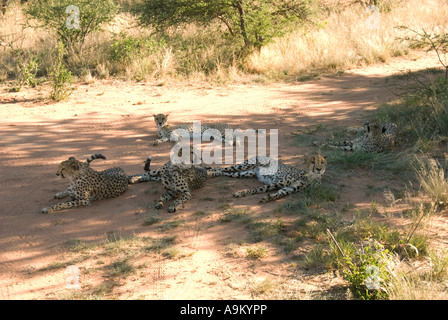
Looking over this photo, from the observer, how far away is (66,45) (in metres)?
12.0

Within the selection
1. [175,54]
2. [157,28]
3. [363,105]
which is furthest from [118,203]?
[157,28]

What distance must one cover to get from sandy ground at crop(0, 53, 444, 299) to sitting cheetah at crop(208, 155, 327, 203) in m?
0.16

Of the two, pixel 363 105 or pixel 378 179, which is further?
pixel 363 105

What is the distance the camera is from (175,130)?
8031mm

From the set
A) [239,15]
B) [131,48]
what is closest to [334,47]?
[239,15]

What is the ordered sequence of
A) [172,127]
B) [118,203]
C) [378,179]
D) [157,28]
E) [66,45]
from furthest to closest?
[157,28] < [66,45] < [172,127] < [378,179] < [118,203]

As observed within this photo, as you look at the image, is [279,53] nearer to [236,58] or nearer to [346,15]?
[236,58]

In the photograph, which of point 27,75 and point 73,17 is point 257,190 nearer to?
point 27,75

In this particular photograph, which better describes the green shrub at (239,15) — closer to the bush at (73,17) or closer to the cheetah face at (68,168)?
the bush at (73,17)

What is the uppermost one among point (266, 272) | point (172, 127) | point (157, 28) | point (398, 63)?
point (157, 28)

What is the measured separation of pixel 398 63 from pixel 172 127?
6924mm

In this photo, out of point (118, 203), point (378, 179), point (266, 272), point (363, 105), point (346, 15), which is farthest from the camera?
point (346, 15)

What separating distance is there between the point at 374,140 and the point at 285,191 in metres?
2.05

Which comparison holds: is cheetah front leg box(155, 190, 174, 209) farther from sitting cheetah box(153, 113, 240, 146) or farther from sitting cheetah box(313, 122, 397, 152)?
sitting cheetah box(313, 122, 397, 152)
